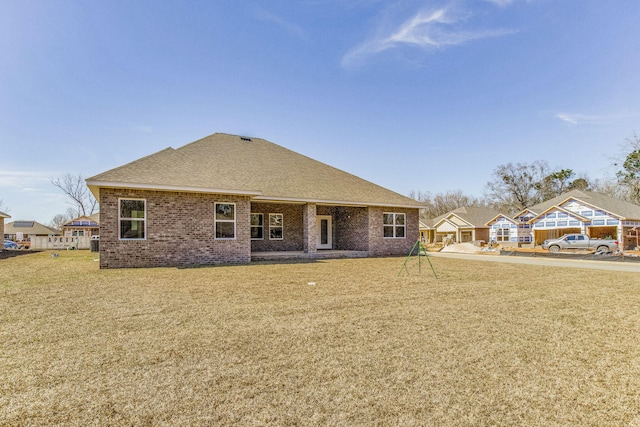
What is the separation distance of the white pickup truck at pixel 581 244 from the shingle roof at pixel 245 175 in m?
15.1

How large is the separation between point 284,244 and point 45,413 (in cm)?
1596

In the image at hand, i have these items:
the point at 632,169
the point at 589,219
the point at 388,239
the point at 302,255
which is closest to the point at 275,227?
the point at 302,255

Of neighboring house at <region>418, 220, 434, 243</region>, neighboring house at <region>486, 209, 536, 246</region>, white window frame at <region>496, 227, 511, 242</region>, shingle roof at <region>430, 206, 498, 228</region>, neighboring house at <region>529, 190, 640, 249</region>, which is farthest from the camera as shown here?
neighboring house at <region>418, 220, 434, 243</region>

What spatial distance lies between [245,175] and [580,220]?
94.1ft

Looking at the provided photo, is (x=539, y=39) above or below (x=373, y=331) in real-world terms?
above

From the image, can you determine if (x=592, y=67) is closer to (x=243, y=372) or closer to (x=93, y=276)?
(x=243, y=372)

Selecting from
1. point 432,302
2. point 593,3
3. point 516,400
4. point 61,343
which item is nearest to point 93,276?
point 61,343

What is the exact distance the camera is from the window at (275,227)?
718 inches

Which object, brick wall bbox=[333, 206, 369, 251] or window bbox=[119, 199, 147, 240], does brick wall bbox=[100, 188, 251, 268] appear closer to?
window bbox=[119, 199, 147, 240]

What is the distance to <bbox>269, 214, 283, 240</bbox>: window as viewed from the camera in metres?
18.2

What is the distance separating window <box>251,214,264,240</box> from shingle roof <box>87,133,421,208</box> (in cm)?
248

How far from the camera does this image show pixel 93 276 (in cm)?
991

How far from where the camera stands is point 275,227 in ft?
60.2

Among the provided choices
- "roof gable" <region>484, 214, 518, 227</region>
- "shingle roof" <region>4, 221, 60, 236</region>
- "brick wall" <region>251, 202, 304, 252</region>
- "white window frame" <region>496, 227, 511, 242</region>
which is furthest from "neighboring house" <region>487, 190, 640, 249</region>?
"shingle roof" <region>4, 221, 60, 236</region>
